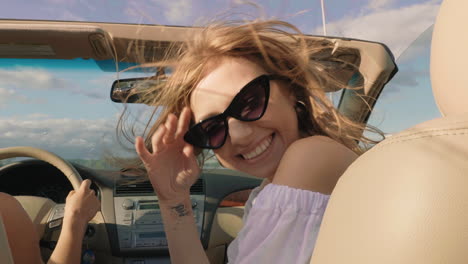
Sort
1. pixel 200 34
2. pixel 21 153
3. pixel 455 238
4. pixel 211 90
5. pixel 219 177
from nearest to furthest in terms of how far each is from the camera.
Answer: pixel 455 238
pixel 211 90
pixel 200 34
pixel 21 153
pixel 219 177

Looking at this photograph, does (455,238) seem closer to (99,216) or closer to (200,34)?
(200,34)

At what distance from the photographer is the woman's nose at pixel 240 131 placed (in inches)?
56.6

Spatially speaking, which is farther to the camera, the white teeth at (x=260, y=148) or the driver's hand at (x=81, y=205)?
the driver's hand at (x=81, y=205)

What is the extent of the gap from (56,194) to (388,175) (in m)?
3.26

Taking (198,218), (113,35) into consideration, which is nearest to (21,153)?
(113,35)

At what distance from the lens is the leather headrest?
655mm

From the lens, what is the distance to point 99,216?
309cm

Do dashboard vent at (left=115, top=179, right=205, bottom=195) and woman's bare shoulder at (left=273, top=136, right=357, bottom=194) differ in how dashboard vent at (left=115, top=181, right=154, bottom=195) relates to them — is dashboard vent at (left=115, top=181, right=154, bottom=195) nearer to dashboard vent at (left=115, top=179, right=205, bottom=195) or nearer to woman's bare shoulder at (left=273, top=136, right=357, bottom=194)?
dashboard vent at (left=115, top=179, right=205, bottom=195)

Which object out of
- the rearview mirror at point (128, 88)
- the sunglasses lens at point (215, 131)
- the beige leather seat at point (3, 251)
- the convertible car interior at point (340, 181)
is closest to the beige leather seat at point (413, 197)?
the convertible car interior at point (340, 181)

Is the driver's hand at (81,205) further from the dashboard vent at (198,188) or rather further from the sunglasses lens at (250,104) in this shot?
the sunglasses lens at (250,104)

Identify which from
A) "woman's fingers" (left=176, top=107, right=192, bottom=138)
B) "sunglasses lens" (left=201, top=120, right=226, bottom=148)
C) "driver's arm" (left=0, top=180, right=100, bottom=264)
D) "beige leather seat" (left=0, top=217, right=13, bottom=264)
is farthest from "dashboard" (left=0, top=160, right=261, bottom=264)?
"beige leather seat" (left=0, top=217, right=13, bottom=264)

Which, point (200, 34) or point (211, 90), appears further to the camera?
point (200, 34)

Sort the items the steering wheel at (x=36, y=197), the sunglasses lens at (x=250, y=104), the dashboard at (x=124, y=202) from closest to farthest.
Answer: the sunglasses lens at (x=250, y=104), the steering wheel at (x=36, y=197), the dashboard at (x=124, y=202)

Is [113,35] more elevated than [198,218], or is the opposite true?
[113,35]
